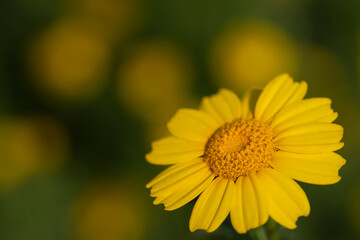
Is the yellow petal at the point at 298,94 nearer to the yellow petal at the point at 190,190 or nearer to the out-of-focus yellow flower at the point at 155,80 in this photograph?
the yellow petal at the point at 190,190

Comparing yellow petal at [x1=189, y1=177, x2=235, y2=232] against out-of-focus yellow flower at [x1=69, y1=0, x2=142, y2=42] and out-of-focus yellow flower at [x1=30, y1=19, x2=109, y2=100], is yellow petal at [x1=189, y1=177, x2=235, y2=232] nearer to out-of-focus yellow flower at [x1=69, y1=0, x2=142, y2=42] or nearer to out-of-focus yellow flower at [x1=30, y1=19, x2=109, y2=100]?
out-of-focus yellow flower at [x1=30, y1=19, x2=109, y2=100]

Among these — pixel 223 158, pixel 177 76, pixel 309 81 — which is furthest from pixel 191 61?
pixel 223 158

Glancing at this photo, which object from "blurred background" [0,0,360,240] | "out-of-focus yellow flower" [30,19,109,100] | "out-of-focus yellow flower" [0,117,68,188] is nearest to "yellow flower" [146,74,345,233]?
"blurred background" [0,0,360,240]

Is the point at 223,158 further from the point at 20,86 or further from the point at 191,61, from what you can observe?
the point at 20,86

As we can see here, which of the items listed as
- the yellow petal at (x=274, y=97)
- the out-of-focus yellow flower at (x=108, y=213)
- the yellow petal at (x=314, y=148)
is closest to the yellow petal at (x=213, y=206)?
the yellow petal at (x=314, y=148)

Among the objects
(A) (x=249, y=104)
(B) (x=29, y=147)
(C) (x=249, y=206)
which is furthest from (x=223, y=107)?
(B) (x=29, y=147)
